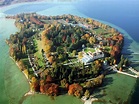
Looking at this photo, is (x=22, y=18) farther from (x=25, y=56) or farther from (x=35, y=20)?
(x=25, y=56)

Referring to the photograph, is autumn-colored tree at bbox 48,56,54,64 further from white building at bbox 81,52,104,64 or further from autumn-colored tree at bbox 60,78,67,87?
autumn-colored tree at bbox 60,78,67,87

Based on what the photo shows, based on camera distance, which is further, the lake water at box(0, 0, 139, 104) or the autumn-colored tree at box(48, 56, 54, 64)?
the autumn-colored tree at box(48, 56, 54, 64)

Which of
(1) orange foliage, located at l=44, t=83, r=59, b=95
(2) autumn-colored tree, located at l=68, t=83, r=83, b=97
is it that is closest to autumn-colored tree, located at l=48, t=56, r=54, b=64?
(1) orange foliage, located at l=44, t=83, r=59, b=95

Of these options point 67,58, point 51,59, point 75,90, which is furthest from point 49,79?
point 67,58

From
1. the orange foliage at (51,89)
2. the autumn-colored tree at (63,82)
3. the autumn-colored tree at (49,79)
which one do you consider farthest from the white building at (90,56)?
the orange foliage at (51,89)

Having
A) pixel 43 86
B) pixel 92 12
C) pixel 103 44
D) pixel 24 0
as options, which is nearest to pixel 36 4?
pixel 24 0

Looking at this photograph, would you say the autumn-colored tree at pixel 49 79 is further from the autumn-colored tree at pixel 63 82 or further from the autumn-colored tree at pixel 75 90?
the autumn-colored tree at pixel 75 90

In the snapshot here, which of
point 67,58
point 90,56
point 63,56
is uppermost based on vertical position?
point 63,56

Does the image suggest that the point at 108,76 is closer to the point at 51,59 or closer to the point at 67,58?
the point at 67,58
